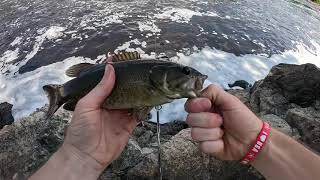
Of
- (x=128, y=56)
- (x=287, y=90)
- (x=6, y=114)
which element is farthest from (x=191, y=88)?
(x=6, y=114)

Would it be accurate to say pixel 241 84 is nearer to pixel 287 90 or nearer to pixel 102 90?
pixel 287 90

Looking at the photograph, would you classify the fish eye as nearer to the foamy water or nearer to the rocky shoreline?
the rocky shoreline

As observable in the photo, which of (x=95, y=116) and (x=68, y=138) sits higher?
(x=95, y=116)

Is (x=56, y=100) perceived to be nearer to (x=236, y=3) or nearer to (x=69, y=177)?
(x=69, y=177)

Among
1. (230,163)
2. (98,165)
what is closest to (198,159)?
(230,163)

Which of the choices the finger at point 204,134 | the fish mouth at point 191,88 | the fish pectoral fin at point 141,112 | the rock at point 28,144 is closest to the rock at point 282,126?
the rock at point 28,144

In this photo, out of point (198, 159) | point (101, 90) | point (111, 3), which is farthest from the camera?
point (111, 3)

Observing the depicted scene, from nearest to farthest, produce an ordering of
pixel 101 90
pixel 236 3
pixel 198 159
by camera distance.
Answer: pixel 101 90
pixel 198 159
pixel 236 3

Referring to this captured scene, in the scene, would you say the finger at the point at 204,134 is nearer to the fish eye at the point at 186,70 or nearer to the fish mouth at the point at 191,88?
the fish mouth at the point at 191,88
